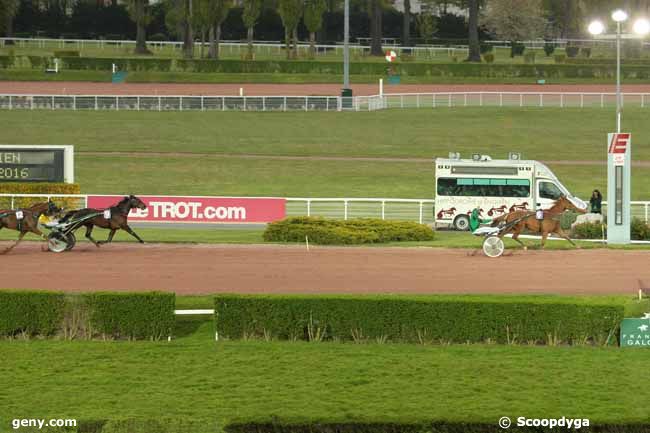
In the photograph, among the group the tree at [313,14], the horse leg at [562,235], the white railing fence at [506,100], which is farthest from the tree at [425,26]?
the horse leg at [562,235]

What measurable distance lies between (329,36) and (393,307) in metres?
74.4

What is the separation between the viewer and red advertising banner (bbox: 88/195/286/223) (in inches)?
1217

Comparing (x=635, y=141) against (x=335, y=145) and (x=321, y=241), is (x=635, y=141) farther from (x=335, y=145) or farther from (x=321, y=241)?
(x=321, y=241)

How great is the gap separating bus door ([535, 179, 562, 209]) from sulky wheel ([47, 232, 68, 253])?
11688mm

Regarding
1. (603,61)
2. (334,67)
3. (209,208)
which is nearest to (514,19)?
(603,61)

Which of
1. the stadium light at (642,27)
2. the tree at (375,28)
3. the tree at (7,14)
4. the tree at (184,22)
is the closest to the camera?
the stadium light at (642,27)

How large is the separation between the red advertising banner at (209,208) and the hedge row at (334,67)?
35.6m

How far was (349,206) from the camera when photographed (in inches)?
1292

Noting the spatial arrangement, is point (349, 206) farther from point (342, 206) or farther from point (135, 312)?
point (135, 312)

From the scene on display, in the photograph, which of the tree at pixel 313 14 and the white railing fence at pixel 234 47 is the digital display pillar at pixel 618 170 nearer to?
the tree at pixel 313 14

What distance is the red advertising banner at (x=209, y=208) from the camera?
3091cm

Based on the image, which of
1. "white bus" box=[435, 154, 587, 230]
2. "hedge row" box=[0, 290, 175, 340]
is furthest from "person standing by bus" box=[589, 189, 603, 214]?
"hedge row" box=[0, 290, 175, 340]

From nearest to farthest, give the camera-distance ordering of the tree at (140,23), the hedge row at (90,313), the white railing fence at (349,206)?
the hedge row at (90,313), the white railing fence at (349,206), the tree at (140,23)

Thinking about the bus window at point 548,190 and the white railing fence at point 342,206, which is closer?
the white railing fence at point 342,206
